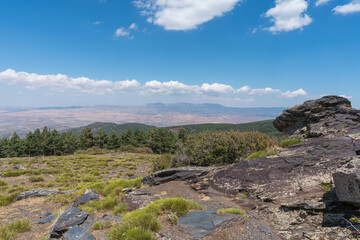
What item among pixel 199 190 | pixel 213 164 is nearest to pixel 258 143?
pixel 213 164

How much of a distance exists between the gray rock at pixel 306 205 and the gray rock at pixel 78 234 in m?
6.70

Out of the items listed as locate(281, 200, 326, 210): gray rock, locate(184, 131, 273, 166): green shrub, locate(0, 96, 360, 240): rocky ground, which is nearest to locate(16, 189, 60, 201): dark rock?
locate(0, 96, 360, 240): rocky ground

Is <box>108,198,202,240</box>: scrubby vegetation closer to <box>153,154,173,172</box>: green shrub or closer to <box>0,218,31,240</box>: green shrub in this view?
<box>0,218,31,240</box>: green shrub

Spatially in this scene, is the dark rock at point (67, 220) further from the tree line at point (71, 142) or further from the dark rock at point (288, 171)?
the tree line at point (71, 142)

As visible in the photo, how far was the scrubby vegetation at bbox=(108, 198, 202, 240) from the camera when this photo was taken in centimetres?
535

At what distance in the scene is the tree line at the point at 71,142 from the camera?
218ft

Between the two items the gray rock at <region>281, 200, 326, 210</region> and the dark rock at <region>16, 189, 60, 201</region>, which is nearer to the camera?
the gray rock at <region>281, 200, 326, 210</region>

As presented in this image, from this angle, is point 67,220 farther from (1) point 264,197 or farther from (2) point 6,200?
(2) point 6,200

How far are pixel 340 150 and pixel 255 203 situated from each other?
212 inches

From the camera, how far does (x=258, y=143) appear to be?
14359mm

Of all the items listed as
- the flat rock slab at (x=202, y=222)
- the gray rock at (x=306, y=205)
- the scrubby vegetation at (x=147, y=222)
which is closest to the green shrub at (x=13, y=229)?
the scrubby vegetation at (x=147, y=222)

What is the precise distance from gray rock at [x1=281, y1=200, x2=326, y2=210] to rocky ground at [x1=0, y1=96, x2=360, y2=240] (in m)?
0.03

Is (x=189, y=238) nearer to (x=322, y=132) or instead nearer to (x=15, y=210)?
(x=15, y=210)

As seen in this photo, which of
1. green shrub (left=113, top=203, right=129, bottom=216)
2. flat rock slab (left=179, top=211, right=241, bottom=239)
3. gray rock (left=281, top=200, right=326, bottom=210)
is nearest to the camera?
flat rock slab (left=179, top=211, right=241, bottom=239)
